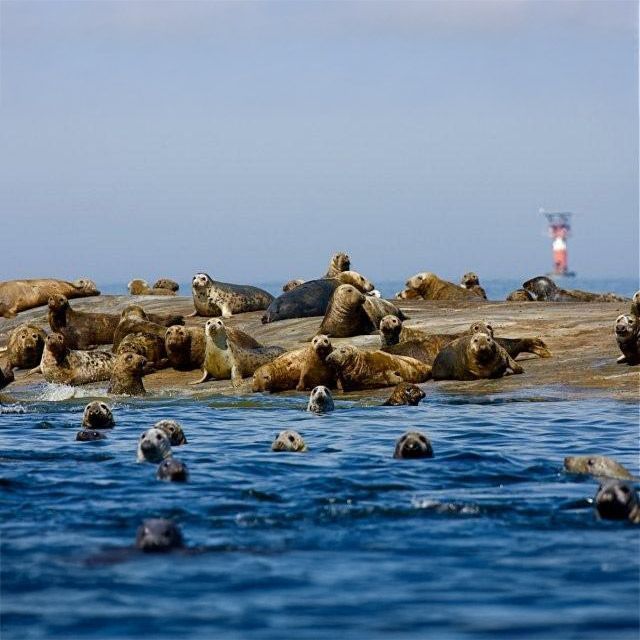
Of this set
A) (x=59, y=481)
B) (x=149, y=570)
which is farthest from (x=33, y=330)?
(x=149, y=570)

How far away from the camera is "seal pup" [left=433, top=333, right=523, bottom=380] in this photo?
60.3ft

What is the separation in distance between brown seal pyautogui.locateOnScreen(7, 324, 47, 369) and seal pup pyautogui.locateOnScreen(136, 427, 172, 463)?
1099 cm

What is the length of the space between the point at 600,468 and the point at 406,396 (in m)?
5.47

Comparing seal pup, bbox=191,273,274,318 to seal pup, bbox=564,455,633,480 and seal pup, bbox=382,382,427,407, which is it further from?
seal pup, bbox=564,455,633,480

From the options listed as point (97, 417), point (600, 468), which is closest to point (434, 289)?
point (97, 417)

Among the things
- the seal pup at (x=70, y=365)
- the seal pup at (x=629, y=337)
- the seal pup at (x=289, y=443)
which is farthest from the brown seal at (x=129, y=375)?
the seal pup at (x=629, y=337)

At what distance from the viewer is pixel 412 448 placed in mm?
12953

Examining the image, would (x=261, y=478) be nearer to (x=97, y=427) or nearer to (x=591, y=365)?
(x=97, y=427)

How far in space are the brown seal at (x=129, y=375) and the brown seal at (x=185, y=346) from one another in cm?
200

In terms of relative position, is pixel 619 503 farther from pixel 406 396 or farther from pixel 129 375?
pixel 129 375

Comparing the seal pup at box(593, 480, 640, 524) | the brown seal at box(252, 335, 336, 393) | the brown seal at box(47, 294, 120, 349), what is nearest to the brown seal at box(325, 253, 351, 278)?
the brown seal at box(47, 294, 120, 349)

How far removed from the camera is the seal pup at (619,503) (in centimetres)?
984

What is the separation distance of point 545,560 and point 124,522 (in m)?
3.11

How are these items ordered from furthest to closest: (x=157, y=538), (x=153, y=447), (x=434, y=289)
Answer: (x=434, y=289) → (x=153, y=447) → (x=157, y=538)
